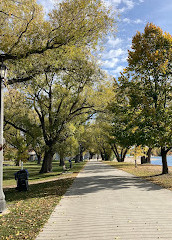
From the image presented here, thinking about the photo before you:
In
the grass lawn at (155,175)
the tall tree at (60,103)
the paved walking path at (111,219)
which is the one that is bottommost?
the grass lawn at (155,175)

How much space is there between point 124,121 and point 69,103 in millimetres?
8135

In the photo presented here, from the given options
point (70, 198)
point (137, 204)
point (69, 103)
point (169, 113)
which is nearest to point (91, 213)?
point (137, 204)

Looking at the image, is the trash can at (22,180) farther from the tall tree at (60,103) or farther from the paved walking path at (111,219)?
the tall tree at (60,103)

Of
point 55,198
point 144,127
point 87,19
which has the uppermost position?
point 87,19

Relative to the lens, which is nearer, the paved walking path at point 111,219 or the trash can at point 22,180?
the paved walking path at point 111,219

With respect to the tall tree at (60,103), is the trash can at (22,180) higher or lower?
lower

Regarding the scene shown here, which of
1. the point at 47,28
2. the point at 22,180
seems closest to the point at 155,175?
the point at 22,180

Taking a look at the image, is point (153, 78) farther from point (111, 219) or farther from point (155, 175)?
point (111, 219)

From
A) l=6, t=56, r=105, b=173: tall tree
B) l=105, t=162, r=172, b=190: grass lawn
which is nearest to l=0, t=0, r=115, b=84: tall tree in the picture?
l=105, t=162, r=172, b=190: grass lawn

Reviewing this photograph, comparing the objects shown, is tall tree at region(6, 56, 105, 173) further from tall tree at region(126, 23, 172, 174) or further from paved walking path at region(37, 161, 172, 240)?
paved walking path at region(37, 161, 172, 240)

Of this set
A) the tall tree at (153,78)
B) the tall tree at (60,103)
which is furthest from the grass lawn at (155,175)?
the tall tree at (60,103)

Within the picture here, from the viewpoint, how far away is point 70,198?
340 inches

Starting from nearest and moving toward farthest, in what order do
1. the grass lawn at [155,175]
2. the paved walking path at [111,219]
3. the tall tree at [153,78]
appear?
the paved walking path at [111,219], the grass lawn at [155,175], the tall tree at [153,78]

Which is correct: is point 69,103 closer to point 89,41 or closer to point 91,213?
point 89,41
